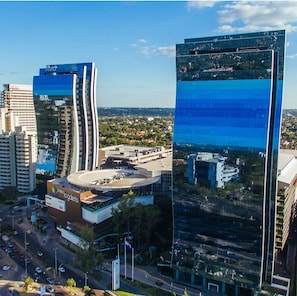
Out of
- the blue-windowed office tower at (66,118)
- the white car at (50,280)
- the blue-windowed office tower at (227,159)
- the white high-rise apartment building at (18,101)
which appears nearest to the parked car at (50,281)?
the white car at (50,280)

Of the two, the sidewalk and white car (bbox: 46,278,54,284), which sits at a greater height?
the sidewalk

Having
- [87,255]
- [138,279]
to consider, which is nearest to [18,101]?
[87,255]

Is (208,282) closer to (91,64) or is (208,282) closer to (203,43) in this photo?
(203,43)

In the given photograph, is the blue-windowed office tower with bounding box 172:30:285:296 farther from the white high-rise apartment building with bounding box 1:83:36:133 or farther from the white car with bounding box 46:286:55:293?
the white high-rise apartment building with bounding box 1:83:36:133

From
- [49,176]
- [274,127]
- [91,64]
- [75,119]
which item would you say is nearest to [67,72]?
[91,64]

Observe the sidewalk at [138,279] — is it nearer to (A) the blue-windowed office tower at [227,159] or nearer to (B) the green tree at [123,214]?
(A) the blue-windowed office tower at [227,159]

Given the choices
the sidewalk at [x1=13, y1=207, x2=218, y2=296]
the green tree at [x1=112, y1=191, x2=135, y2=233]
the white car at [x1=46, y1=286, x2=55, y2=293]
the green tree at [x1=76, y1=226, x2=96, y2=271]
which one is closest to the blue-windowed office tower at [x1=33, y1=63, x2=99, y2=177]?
the sidewalk at [x1=13, y1=207, x2=218, y2=296]

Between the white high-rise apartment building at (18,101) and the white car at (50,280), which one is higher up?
the white high-rise apartment building at (18,101)
